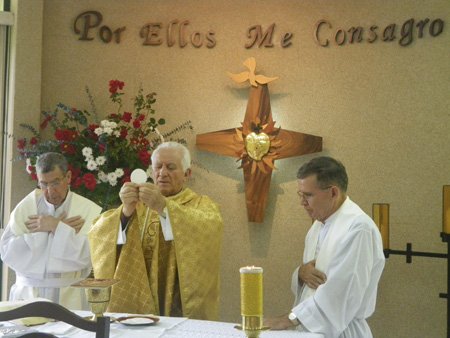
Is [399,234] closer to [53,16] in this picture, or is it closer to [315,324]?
[315,324]

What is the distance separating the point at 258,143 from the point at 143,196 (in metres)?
1.99

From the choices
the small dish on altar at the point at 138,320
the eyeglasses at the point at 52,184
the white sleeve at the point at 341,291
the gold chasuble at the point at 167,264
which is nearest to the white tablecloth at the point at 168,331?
the small dish on altar at the point at 138,320

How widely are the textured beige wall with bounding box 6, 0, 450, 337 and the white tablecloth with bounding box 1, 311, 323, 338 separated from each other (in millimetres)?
2477

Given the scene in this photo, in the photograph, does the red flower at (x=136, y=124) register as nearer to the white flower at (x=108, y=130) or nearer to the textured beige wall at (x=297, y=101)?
the white flower at (x=108, y=130)

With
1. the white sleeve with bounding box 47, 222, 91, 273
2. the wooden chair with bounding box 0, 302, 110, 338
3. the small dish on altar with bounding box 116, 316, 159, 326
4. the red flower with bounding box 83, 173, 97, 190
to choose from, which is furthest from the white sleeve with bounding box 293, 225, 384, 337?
the red flower with bounding box 83, 173, 97, 190

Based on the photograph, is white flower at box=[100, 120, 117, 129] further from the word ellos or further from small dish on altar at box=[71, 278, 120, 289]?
small dish on altar at box=[71, 278, 120, 289]

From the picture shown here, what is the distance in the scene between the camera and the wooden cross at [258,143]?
5562 millimetres

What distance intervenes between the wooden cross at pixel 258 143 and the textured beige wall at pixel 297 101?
126 millimetres

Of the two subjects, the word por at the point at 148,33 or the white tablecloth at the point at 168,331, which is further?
the word por at the point at 148,33

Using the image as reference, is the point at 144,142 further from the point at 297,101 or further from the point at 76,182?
the point at 297,101

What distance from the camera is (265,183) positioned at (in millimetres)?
5590

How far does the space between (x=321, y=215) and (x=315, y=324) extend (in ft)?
2.32

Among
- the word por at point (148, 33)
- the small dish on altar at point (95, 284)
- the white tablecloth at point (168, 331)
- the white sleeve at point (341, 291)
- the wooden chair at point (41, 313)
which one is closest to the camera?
the wooden chair at point (41, 313)

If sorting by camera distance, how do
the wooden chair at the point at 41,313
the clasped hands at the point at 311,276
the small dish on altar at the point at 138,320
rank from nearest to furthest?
the wooden chair at the point at 41,313
the small dish on altar at the point at 138,320
the clasped hands at the point at 311,276
